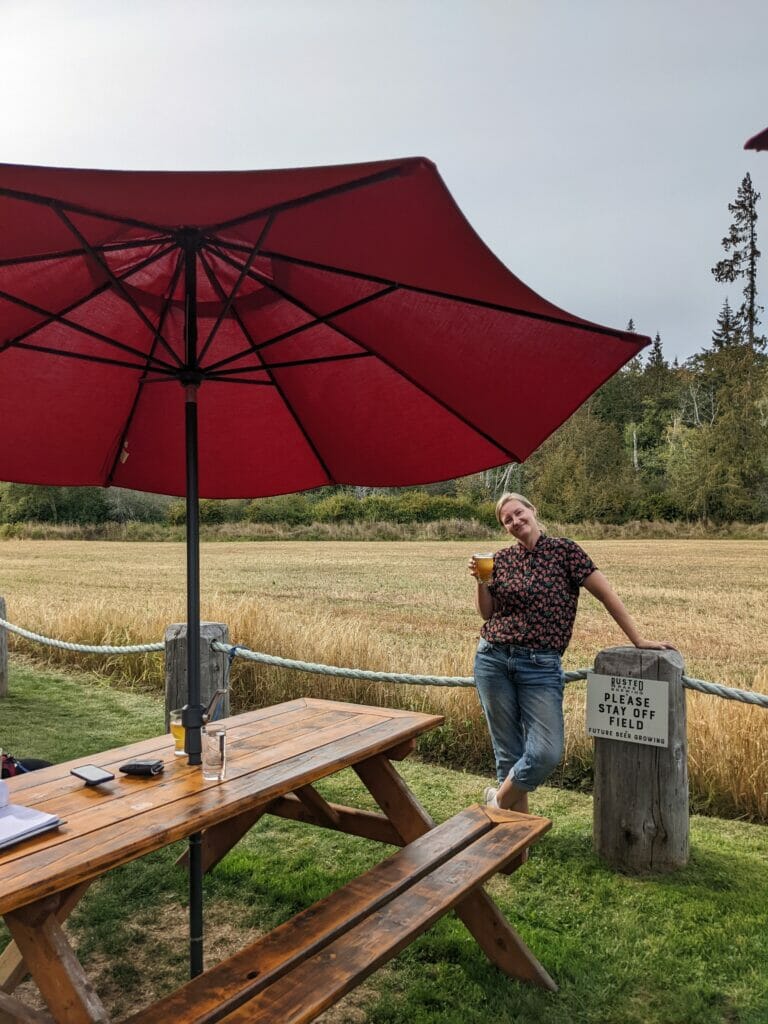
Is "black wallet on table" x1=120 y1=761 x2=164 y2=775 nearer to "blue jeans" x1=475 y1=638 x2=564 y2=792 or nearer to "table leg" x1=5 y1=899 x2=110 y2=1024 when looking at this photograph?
"table leg" x1=5 y1=899 x2=110 y2=1024

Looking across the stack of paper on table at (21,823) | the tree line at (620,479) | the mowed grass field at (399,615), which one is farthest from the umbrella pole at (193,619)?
the tree line at (620,479)

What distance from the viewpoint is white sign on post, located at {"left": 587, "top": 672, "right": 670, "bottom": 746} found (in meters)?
2.79

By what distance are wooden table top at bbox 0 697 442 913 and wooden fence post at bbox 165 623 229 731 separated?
115 cm

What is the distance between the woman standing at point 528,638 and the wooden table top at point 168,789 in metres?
0.37

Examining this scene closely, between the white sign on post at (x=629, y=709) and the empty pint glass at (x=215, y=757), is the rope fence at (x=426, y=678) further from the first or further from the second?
the empty pint glass at (x=215, y=757)

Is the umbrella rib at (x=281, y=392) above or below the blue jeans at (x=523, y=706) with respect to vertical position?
above

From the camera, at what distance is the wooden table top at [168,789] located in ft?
4.99

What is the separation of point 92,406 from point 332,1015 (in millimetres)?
1997

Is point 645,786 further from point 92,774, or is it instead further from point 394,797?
point 92,774

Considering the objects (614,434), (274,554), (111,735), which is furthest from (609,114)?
(111,735)

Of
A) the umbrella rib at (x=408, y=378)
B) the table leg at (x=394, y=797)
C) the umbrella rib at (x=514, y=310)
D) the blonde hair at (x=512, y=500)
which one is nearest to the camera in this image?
the umbrella rib at (x=514, y=310)

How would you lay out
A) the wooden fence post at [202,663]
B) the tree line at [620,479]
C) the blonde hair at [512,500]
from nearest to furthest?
the blonde hair at [512,500] → the wooden fence post at [202,663] → the tree line at [620,479]

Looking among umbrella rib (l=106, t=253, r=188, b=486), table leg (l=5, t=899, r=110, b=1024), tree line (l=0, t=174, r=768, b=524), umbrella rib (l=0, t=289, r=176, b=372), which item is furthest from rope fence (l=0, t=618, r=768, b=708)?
tree line (l=0, t=174, r=768, b=524)

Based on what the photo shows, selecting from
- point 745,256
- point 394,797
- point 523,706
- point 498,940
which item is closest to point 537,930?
point 498,940
